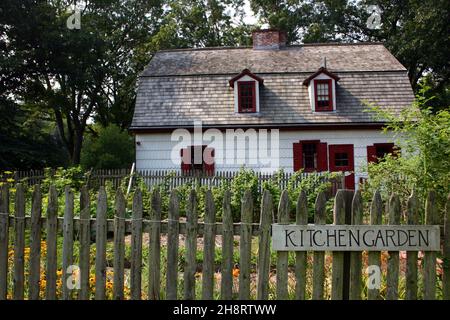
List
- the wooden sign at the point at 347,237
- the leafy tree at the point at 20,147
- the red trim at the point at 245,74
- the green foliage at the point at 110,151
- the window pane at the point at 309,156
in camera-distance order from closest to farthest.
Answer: the wooden sign at the point at 347,237 → the window pane at the point at 309,156 → the red trim at the point at 245,74 → the leafy tree at the point at 20,147 → the green foliage at the point at 110,151

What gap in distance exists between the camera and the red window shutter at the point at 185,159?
19.5 metres

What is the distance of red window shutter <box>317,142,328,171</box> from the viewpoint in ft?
63.2

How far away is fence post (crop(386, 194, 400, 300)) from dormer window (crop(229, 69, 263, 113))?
53.3 feet

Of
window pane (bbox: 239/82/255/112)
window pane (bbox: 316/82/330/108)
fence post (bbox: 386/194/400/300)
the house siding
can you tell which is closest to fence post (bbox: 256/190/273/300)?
fence post (bbox: 386/194/400/300)

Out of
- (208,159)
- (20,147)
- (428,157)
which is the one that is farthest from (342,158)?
(20,147)

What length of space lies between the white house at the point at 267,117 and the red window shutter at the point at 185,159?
0.04 meters

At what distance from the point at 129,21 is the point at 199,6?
6.21 meters

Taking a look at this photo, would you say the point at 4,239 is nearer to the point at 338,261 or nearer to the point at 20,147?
the point at 338,261

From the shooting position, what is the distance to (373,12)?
35.4 metres

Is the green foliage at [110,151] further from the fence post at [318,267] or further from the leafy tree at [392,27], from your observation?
the fence post at [318,267]

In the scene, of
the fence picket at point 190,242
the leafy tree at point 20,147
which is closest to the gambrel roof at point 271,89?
the leafy tree at point 20,147

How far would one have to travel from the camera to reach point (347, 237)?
13.3 ft
